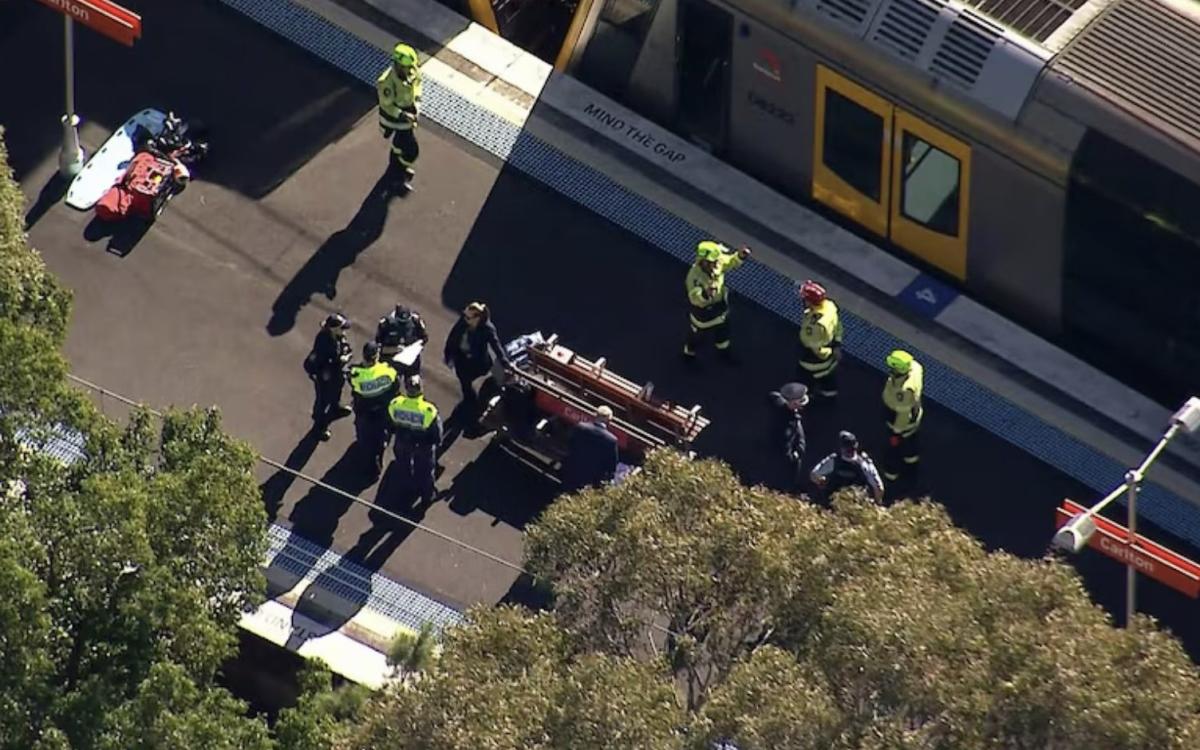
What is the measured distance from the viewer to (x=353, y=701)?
24.7 meters

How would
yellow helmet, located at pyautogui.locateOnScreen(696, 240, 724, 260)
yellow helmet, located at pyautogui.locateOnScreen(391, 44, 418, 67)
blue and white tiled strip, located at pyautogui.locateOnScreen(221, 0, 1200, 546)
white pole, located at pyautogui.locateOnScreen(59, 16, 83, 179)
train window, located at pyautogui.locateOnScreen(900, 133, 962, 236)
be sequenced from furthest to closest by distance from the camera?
yellow helmet, located at pyautogui.locateOnScreen(391, 44, 418, 67) < white pole, located at pyautogui.locateOnScreen(59, 16, 83, 179) < train window, located at pyautogui.locateOnScreen(900, 133, 962, 236) < blue and white tiled strip, located at pyautogui.locateOnScreen(221, 0, 1200, 546) < yellow helmet, located at pyautogui.locateOnScreen(696, 240, 724, 260)

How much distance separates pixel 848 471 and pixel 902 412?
0.89 m

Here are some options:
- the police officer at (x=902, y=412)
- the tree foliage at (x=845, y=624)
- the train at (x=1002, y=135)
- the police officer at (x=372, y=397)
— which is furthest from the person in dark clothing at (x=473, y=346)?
the tree foliage at (x=845, y=624)

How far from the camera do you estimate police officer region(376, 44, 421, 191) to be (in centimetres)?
3234

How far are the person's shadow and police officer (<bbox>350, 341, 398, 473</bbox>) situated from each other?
214cm

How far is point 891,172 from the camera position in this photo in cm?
3184

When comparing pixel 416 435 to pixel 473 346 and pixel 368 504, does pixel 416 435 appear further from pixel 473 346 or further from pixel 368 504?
pixel 473 346

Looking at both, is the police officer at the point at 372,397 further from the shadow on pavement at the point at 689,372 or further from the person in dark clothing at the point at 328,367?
the shadow on pavement at the point at 689,372

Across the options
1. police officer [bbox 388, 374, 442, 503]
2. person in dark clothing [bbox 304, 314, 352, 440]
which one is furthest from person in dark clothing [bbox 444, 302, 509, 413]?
person in dark clothing [bbox 304, 314, 352, 440]

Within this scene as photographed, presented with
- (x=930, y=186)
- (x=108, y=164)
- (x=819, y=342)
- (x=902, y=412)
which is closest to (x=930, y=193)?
(x=930, y=186)

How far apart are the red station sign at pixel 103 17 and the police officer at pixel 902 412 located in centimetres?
836

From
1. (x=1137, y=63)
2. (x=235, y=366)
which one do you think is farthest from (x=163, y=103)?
(x=1137, y=63)

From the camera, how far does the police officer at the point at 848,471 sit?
2916 cm

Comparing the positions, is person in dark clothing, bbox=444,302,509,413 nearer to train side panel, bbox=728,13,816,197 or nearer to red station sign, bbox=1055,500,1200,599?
train side panel, bbox=728,13,816,197
